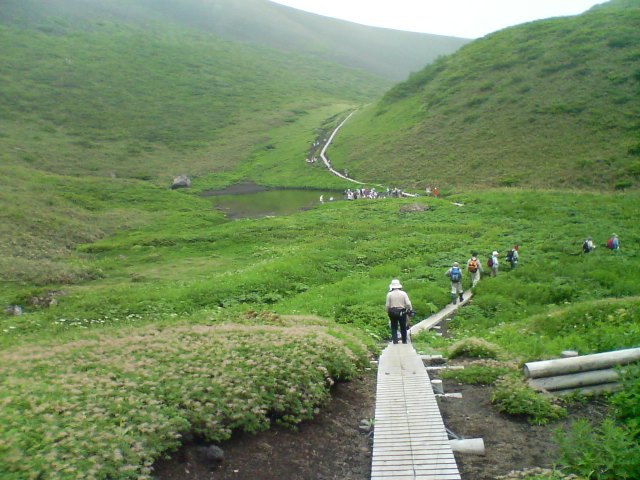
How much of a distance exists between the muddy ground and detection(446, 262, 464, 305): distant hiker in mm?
13006

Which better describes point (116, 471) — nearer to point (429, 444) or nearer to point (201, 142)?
point (429, 444)

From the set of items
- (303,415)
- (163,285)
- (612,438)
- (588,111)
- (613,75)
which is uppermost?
(613,75)

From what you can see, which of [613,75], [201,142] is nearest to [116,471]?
[613,75]

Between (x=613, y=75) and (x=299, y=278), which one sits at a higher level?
(x=613, y=75)

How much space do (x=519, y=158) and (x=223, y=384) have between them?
6482 cm

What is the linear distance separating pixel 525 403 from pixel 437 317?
11980 mm

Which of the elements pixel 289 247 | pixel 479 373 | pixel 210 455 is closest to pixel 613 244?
pixel 289 247

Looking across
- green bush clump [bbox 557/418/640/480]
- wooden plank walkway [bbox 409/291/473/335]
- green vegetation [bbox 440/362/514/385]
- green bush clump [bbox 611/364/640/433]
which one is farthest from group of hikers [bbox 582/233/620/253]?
green bush clump [bbox 557/418/640/480]

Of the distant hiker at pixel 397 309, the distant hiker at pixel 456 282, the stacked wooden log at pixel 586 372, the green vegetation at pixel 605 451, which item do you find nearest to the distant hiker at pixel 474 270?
the distant hiker at pixel 456 282

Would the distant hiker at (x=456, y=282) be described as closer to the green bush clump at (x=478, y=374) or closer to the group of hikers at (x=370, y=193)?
the green bush clump at (x=478, y=374)

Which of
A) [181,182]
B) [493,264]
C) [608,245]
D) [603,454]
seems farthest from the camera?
[181,182]

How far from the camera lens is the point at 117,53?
6427 inches

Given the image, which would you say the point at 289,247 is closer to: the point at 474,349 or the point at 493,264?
the point at 493,264

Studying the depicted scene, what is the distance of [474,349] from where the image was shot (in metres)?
15.0
